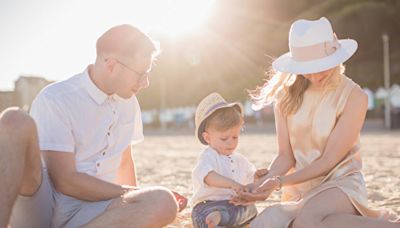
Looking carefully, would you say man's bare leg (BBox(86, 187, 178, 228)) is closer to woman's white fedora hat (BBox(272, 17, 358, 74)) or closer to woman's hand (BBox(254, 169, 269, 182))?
woman's hand (BBox(254, 169, 269, 182))

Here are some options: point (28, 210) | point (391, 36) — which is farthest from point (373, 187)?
point (391, 36)

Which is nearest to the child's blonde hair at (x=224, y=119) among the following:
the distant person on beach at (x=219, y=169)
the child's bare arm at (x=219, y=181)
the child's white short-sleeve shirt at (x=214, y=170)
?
the distant person on beach at (x=219, y=169)

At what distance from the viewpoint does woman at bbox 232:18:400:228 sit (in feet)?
11.2

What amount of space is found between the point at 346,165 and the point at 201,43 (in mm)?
41906

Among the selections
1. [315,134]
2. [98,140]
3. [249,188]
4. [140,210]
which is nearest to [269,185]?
[249,188]

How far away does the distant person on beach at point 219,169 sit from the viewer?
3.65 m

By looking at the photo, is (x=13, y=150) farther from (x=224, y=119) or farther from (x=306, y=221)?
(x=306, y=221)

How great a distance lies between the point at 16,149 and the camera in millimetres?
2740

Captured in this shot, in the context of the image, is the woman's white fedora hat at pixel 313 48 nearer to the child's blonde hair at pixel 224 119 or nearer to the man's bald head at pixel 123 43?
the child's blonde hair at pixel 224 119

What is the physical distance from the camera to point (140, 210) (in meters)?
3.07

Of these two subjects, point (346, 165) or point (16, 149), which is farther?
point (346, 165)

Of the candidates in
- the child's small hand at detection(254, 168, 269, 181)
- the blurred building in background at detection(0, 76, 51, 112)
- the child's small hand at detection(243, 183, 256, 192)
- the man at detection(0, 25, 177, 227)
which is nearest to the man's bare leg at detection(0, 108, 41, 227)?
the man at detection(0, 25, 177, 227)

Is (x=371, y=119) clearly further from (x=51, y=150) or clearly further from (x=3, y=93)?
(x=51, y=150)

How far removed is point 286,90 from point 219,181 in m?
0.76
